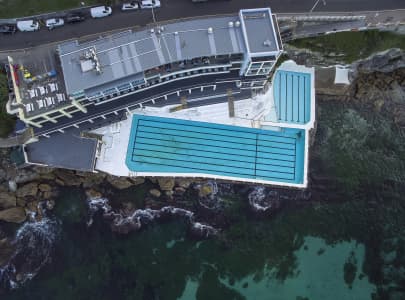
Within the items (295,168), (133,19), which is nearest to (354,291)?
(295,168)

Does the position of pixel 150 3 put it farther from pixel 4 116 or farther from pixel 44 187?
pixel 44 187

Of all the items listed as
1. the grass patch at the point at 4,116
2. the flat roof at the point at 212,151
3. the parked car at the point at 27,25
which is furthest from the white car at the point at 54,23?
the flat roof at the point at 212,151

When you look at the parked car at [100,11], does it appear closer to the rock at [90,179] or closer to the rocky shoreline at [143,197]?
the rock at [90,179]

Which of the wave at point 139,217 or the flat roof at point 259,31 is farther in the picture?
the wave at point 139,217

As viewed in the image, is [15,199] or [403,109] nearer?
[15,199]

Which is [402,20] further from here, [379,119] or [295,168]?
[295,168]

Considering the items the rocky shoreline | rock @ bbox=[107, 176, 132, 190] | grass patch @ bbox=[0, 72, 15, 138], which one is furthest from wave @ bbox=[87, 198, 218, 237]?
grass patch @ bbox=[0, 72, 15, 138]

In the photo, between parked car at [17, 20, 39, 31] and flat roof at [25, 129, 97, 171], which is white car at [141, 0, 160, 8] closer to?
parked car at [17, 20, 39, 31]
